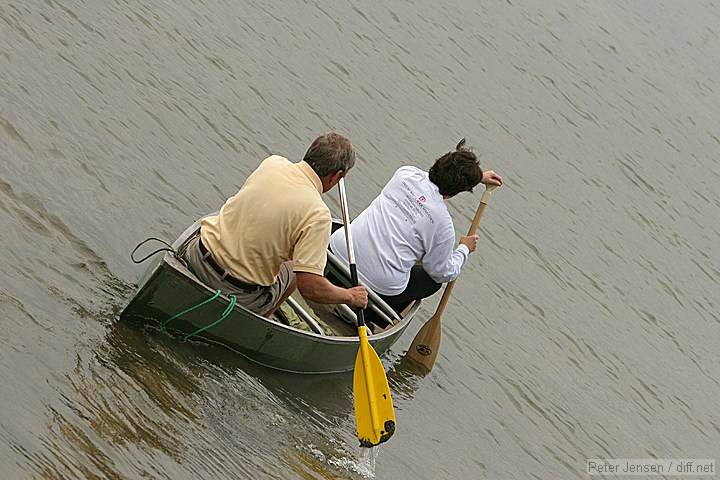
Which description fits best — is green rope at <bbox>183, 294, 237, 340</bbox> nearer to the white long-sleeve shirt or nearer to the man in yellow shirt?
the man in yellow shirt

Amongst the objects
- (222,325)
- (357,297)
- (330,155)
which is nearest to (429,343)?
(357,297)

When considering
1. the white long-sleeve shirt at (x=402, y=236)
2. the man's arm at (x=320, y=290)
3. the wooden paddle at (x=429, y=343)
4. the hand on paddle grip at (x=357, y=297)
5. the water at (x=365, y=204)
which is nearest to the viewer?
the man's arm at (x=320, y=290)

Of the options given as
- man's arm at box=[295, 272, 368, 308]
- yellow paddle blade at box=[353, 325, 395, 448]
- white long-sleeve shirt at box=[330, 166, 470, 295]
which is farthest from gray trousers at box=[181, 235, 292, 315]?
white long-sleeve shirt at box=[330, 166, 470, 295]

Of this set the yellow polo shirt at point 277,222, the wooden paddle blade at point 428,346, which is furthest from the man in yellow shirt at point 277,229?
the wooden paddle blade at point 428,346

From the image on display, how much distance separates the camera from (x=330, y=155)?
19.6 ft

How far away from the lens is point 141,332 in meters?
6.53

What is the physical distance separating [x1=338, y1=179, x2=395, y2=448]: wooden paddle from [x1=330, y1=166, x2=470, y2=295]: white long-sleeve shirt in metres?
0.91

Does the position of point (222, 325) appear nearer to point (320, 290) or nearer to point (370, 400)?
point (320, 290)

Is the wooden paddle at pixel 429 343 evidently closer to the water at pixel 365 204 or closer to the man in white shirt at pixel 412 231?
the water at pixel 365 204

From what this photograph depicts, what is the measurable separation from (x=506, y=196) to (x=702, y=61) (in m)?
7.05

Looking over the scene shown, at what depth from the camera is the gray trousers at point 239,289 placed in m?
6.36

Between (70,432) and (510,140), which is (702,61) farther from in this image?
(70,432)

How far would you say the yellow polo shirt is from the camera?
5.97 meters

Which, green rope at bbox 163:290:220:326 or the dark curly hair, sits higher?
the dark curly hair
